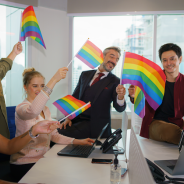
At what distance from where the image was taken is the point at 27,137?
1.31 m

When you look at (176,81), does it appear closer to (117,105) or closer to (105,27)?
(117,105)

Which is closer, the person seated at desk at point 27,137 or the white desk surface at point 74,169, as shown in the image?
the white desk surface at point 74,169

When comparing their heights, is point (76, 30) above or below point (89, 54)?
above

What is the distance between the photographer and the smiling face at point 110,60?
2293mm

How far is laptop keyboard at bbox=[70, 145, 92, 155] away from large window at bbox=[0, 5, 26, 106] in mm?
2294

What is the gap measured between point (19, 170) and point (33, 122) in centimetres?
39

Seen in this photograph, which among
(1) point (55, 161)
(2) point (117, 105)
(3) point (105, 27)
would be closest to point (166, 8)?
(3) point (105, 27)

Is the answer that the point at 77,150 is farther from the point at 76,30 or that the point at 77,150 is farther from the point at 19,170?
the point at 76,30

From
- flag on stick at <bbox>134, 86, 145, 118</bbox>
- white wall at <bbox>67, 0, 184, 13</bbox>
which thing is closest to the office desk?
flag on stick at <bbox>134, 86, 145, 118</bbox>

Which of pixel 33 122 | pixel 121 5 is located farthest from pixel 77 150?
pixel 121 5

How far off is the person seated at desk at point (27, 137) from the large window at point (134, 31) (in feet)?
9.10

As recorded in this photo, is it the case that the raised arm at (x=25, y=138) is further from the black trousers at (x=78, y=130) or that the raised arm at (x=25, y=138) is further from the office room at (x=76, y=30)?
the office room at (x=76, y=30)

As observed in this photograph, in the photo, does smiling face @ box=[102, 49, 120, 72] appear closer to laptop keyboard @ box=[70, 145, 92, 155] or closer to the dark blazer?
the dark blazer

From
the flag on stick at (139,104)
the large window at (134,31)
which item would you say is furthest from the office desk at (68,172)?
the large window at (134,31)
